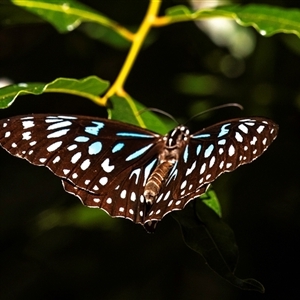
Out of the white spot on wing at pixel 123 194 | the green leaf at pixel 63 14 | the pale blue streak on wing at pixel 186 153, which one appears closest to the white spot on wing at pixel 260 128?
the pale blue streak on wing at pixel 186 153

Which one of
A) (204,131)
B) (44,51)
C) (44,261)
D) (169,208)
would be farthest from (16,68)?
(169,208)

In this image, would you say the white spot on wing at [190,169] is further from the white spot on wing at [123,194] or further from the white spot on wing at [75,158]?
the white spot on wing at [75,158]

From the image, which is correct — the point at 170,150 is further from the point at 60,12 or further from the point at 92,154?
the point at 60,12

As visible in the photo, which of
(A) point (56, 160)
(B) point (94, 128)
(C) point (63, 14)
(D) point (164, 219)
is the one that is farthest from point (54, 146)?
(D) point (164, 219)

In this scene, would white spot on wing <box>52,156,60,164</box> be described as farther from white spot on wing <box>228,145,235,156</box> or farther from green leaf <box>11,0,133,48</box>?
green leaf <box>11,0,133,48</box>

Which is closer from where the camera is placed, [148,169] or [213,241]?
[213,241]
